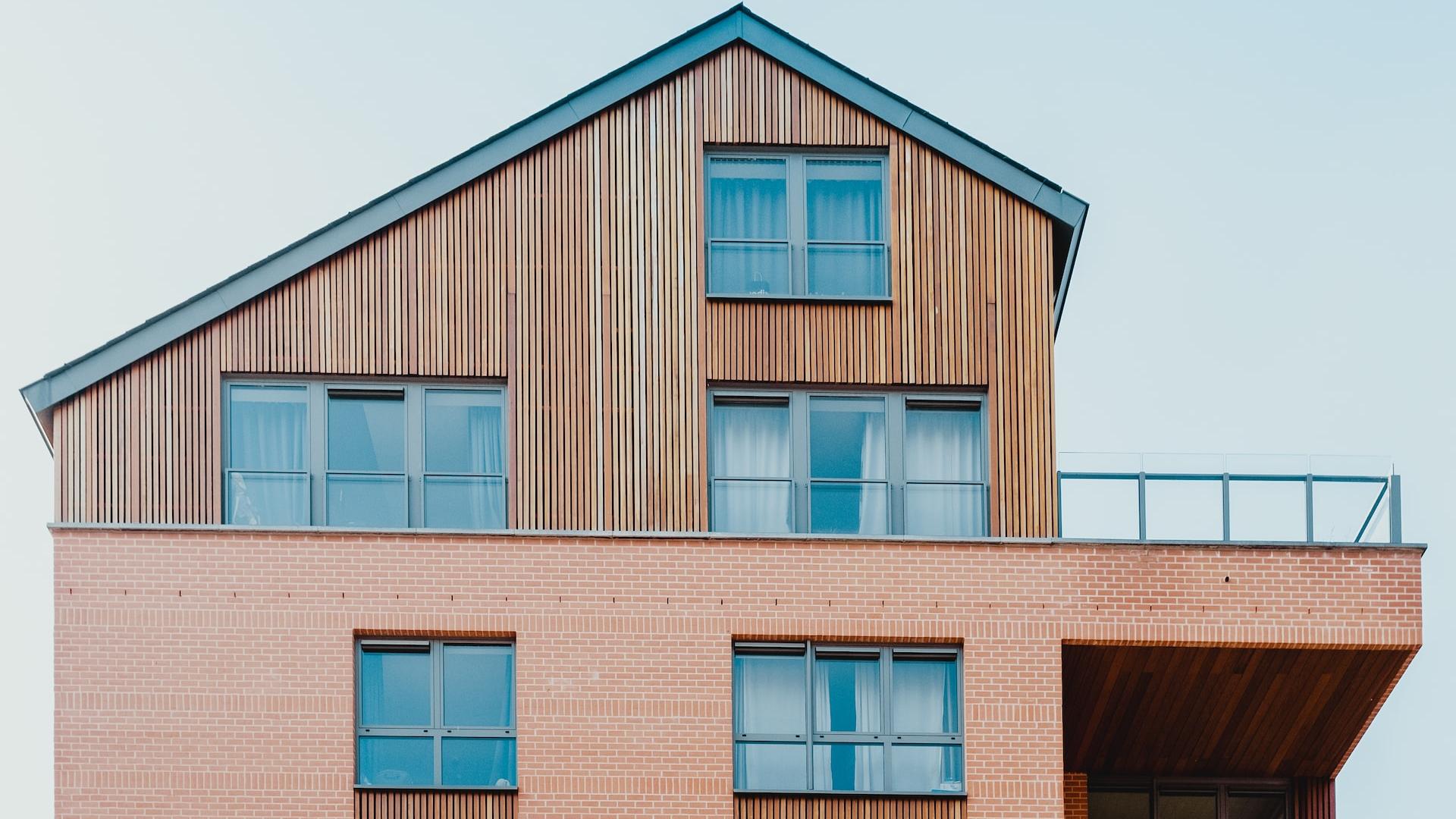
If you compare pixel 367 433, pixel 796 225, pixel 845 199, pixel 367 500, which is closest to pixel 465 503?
pixel 367 500

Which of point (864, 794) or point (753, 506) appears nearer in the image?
point (864, 794)

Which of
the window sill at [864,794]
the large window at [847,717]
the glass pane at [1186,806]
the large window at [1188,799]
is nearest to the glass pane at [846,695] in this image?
the large window at [847,717]

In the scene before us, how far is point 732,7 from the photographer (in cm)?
2319

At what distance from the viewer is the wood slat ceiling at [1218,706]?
72.8ft

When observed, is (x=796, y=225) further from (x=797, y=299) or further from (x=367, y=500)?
(x=367, y=500)

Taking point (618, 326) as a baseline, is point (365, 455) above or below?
below

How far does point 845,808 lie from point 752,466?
13.5 feet

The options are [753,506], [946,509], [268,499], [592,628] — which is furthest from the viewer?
[946,509]

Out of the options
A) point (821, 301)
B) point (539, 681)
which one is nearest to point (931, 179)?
point (821, 301)

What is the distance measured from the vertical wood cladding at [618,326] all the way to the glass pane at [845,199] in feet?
0.87

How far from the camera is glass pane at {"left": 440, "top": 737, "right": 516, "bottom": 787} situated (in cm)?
2136

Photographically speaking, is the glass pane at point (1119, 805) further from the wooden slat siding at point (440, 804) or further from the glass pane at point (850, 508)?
the wooden slat siding at point (440, 804)

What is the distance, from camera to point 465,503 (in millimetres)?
22125

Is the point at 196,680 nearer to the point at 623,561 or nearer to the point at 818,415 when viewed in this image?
the point at 623,561
